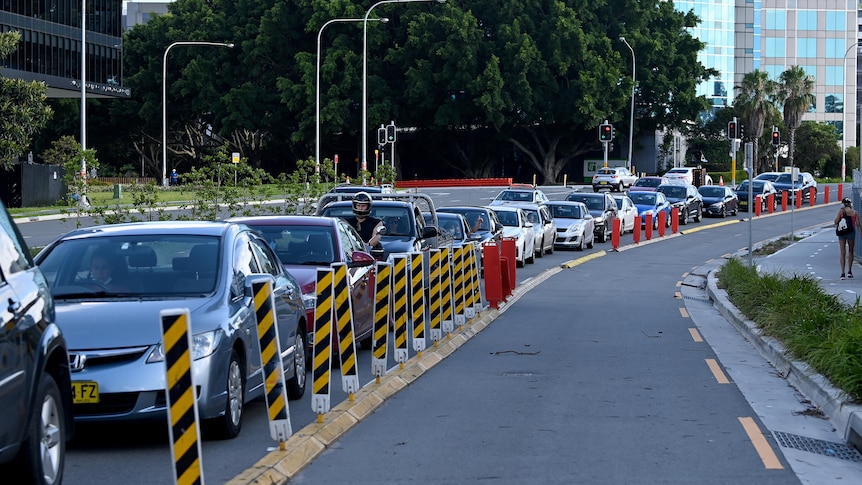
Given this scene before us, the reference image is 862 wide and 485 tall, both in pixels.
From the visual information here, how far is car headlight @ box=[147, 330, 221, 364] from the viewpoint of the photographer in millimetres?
8766

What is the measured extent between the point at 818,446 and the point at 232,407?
450 cm

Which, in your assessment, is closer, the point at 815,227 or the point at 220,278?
the point at 220,278

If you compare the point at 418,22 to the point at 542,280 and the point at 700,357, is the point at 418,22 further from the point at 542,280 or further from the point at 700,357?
the point at 700,357

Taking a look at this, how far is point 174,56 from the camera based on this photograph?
79875mm

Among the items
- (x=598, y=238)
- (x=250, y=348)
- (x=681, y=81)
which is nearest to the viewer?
(x=250, y=348)

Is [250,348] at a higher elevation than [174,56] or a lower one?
lower

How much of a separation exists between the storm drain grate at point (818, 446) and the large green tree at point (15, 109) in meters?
35.4

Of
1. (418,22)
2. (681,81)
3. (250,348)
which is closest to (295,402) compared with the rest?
(250,348)

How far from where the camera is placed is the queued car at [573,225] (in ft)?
124

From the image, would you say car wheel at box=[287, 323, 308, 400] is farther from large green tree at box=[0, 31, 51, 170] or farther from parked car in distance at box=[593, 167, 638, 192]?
parked car in distance at box=[593, 167, 638, 192]

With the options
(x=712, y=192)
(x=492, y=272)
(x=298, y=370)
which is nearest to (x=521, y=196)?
(x=712, y=192)

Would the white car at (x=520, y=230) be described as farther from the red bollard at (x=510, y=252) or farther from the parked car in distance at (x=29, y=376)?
the parked car in distance at (x=29, y=376)

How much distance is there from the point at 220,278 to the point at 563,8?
64845 mm

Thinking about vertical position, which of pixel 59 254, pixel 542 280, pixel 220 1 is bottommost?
pixel 542 280
